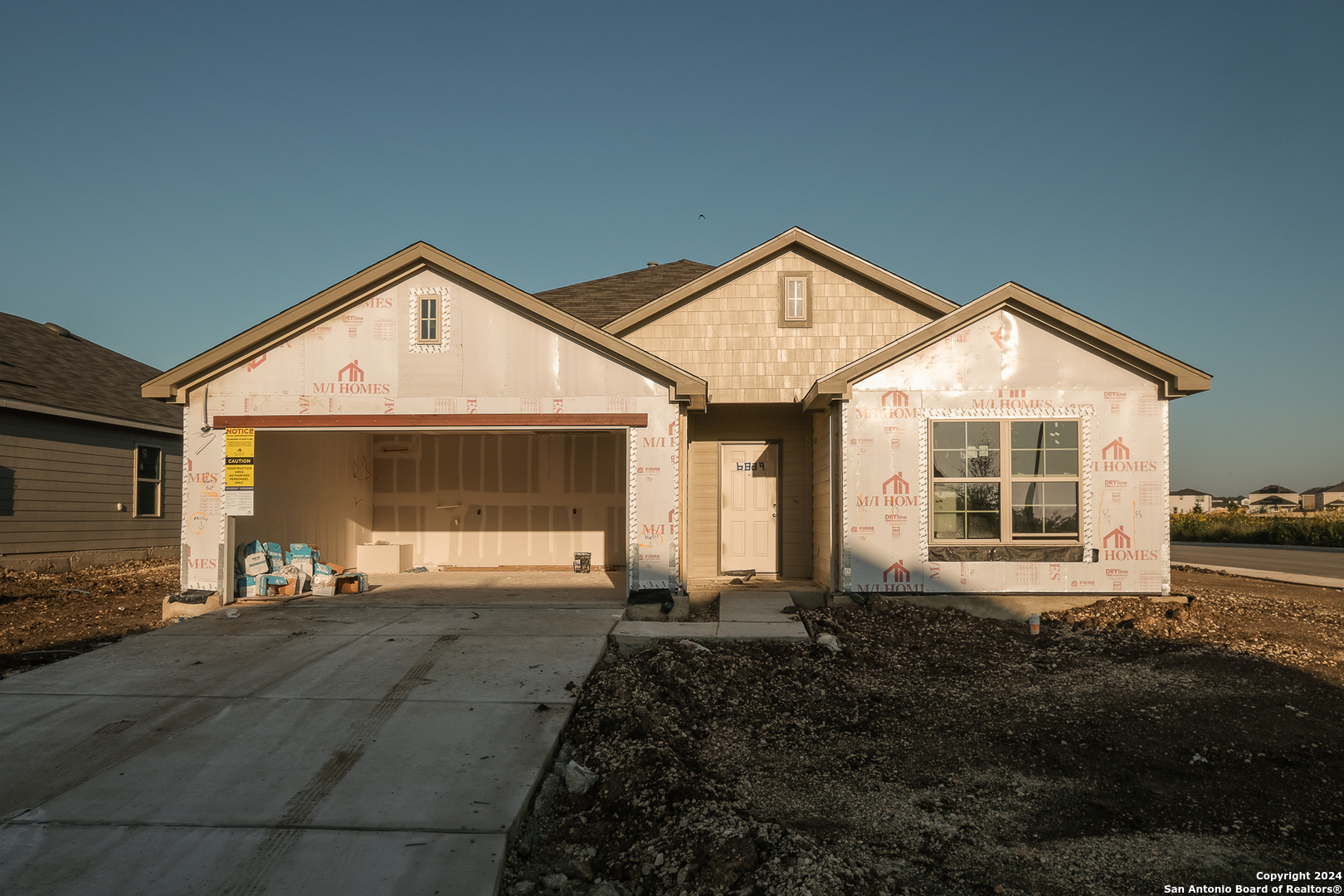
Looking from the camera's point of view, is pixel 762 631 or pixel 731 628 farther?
pixel 731 628

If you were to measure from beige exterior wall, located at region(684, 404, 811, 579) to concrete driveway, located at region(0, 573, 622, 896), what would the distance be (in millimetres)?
4143

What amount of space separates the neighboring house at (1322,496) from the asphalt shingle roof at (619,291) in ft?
296

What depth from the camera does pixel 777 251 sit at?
1316 centimetres

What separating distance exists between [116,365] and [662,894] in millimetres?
22260

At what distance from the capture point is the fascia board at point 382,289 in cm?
1065

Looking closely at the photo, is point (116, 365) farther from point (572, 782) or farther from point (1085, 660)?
point (1085, 660)

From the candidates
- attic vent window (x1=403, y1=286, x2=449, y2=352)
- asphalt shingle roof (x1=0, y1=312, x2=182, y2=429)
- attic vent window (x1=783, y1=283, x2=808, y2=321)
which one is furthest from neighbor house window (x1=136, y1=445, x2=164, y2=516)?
attic vent window (x1=783, y1=283, x2=808, y2=321)

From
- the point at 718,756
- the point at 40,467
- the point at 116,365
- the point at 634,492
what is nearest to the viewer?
the point at 718,756

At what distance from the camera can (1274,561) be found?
21.1m

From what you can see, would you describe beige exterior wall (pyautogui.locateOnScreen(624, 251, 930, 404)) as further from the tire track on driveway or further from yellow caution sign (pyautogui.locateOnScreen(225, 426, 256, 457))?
the tire track on driveway

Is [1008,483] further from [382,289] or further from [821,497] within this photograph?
[382,289]

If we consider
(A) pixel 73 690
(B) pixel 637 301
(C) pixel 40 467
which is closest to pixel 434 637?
(A) pixel 73 690

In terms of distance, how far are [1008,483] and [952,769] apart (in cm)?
574

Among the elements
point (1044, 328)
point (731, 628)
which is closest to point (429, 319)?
point (731, 628)
